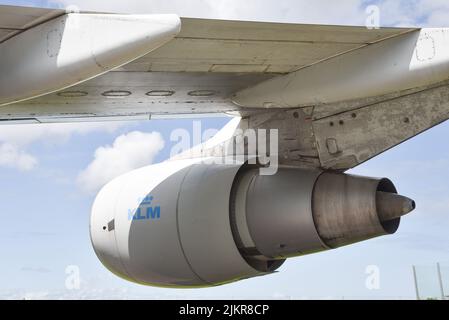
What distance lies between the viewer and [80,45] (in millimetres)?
4215

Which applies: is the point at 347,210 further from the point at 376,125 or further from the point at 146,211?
the point at 146,211

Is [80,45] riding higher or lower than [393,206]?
higher

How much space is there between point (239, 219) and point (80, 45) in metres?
3.55

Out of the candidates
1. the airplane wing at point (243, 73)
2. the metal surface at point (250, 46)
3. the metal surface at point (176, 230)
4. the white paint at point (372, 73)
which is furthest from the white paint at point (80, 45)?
the metal surface at point (176, 230)

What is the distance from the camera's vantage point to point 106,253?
8.01 meters

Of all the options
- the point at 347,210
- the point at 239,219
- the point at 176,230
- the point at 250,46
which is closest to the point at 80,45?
the point at 250,46

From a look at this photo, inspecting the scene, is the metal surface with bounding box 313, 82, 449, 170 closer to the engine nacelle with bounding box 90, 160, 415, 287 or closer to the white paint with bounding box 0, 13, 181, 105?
the engine nacelle with bounding box 90, 160, 415, 287

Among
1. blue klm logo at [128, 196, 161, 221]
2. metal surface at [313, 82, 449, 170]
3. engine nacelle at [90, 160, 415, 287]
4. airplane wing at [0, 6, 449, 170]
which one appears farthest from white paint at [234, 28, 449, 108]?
blue klm logo at [128, 196, 161, 221]

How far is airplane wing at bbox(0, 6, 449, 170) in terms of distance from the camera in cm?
426

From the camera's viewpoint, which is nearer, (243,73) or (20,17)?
(20,17)

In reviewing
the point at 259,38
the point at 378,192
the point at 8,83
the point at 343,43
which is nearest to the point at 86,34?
the point at 8,83

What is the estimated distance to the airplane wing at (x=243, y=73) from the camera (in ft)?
14.0

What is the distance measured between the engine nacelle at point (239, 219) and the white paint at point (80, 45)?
3.11 metres

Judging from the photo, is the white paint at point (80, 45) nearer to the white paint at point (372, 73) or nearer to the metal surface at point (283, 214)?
the white paint at point (372, 73)
